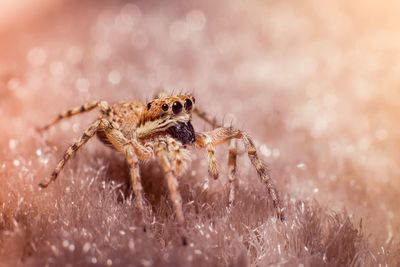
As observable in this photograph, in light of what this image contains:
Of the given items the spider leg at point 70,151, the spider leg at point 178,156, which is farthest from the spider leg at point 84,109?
the spider leg at point 178,156

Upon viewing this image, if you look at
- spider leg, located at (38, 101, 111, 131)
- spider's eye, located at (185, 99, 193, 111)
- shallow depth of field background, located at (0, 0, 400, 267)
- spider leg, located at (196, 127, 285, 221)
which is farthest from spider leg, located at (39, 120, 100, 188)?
spider leg, located at (196, 127, 285, 221)

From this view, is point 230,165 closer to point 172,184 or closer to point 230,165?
point 230,165

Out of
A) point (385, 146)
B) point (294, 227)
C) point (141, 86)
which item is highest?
point (141, 86)

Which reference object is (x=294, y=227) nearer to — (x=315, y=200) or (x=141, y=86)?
(x=315, y=200)

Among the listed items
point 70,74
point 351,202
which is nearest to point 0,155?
point 70,74

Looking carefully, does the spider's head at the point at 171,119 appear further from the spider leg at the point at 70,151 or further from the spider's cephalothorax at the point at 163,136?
the spider leg at the point at 70,151

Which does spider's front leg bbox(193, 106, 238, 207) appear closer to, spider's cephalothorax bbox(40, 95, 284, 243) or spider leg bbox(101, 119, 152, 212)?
spider's cephalothorax bbox(40, 95, 284, 243)
